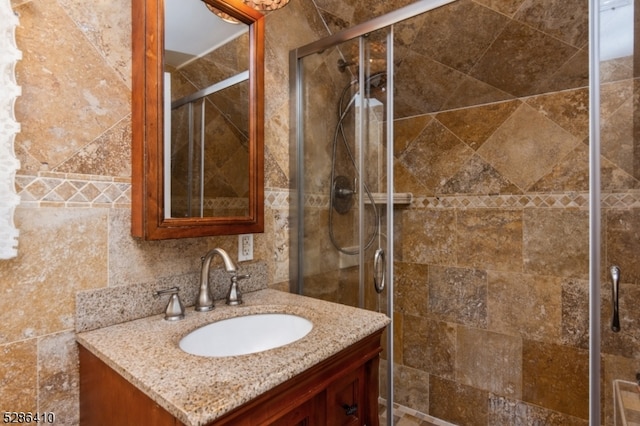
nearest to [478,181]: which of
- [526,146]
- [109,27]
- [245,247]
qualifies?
[526,146]

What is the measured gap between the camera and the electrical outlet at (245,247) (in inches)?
55.5

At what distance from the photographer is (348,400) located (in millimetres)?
977

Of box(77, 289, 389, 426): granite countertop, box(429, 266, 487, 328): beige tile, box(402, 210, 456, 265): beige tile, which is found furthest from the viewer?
box(402, 210, 456, 265): beige tile

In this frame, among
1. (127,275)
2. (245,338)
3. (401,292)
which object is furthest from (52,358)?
(401,292)

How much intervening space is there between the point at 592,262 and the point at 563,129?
1.00 meters

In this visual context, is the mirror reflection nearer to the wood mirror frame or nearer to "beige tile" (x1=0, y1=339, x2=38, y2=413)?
the wood mirror frame

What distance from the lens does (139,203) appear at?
3.35 feet

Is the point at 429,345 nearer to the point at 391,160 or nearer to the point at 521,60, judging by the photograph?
the point at 391,160

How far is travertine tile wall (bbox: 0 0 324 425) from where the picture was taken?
2.81 feet

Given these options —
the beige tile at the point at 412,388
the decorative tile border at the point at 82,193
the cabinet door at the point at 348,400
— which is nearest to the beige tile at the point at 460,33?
the decorative tile border at the point at 82,193

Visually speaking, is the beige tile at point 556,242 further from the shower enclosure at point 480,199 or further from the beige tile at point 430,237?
the beige tile at point 430,237

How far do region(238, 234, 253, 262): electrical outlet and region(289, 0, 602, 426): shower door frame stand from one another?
261 millimetres

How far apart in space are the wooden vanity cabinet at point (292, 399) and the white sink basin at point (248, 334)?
20 centimetres

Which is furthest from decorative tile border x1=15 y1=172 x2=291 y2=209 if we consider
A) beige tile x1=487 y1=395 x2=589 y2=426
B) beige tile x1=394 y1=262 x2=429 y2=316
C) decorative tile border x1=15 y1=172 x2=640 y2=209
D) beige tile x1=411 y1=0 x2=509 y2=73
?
beige tile x1=487 y1=395 x2=589 y2=426
